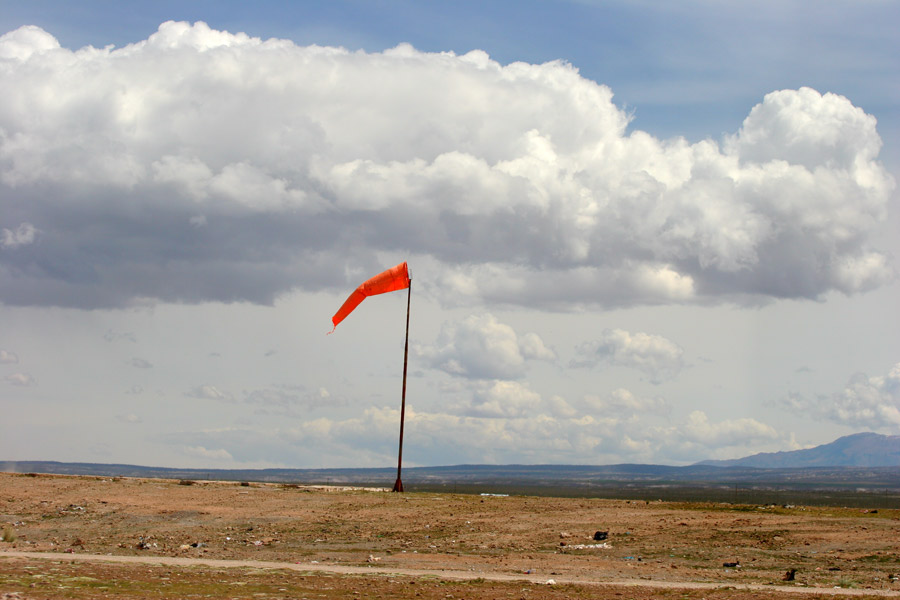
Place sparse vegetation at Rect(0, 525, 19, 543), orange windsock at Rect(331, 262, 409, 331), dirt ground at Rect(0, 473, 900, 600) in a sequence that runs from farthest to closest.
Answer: orange windsock at Rect(331, 262, 409, 331), sparse vegetation at Rect(0, 525, 19, 543), dirt ground at Rect(0, 473, 900, 600)

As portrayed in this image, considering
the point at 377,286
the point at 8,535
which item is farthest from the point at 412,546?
the point at 377,286

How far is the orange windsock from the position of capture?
166 ft

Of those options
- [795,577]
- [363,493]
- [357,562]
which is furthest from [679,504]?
[357,562]

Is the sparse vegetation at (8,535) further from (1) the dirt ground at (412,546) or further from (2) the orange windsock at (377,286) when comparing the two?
(2) the orange windsock at (377,286)

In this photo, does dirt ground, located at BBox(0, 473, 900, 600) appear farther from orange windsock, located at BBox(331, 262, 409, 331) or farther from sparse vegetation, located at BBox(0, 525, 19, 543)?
orange windsock, located at BBox(331, 262, 409, 331)

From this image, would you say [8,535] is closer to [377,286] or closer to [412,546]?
[412,546]

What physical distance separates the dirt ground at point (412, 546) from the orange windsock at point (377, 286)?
375 inches

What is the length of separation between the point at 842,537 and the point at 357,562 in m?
17.6

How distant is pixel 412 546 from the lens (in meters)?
33.8

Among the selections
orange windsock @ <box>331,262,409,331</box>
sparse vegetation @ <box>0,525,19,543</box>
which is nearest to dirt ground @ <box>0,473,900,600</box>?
sparse vegetation @ <box>0,525,19,543</box>

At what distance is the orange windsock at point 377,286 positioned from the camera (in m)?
50.6

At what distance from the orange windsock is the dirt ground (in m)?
9.52

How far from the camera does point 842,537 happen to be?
34562 mm

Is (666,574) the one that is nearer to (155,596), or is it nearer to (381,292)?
(155,596)
